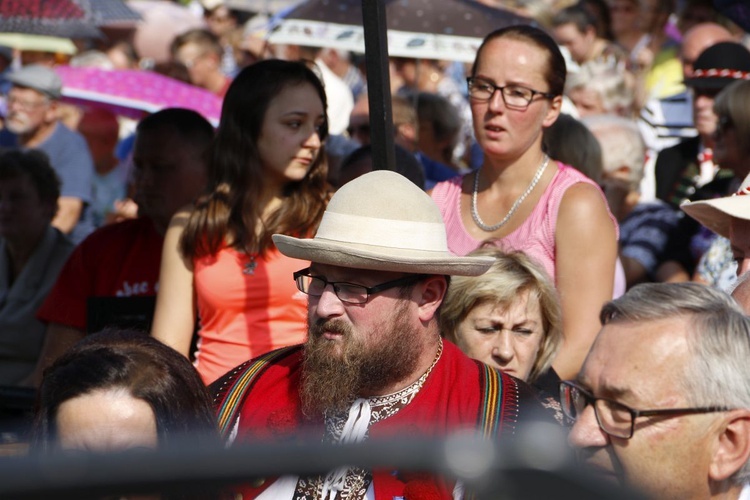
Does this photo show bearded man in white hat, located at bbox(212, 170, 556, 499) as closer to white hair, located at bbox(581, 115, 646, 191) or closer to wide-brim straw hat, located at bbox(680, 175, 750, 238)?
wide-brim straw hat, located at bbox(680, 175, 750, 238)

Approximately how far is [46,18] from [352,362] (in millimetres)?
5058

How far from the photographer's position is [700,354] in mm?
2230

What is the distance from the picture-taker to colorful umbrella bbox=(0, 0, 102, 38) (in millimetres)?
6879

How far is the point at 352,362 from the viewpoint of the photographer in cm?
300

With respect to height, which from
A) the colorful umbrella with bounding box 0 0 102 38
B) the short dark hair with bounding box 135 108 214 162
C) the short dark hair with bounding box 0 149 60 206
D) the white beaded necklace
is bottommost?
the white beaded necklace

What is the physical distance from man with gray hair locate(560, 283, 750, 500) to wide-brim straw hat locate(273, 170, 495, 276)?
0.78 metres

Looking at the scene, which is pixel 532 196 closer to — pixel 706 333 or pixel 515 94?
pixel 515 94

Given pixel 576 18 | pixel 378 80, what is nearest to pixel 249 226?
pixel 378 80

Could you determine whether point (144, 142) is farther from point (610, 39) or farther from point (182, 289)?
point (610, 39)

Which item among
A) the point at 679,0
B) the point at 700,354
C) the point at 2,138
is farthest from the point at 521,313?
the point at 2,138

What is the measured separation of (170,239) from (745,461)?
238cm

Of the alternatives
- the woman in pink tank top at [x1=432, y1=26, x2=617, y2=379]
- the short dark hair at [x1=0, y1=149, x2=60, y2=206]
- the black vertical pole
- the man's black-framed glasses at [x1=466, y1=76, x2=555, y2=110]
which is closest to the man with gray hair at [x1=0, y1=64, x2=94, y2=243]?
the short dark hair at [x1=0, y1=149, x2=60, y2=206]

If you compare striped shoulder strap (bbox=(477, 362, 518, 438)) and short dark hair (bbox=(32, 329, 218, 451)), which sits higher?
short dark hair (bbox=(32, 329, 218, 451))

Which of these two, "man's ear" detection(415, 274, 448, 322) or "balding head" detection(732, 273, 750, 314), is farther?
"man's ear" detection(415, 274, 448, 322)
